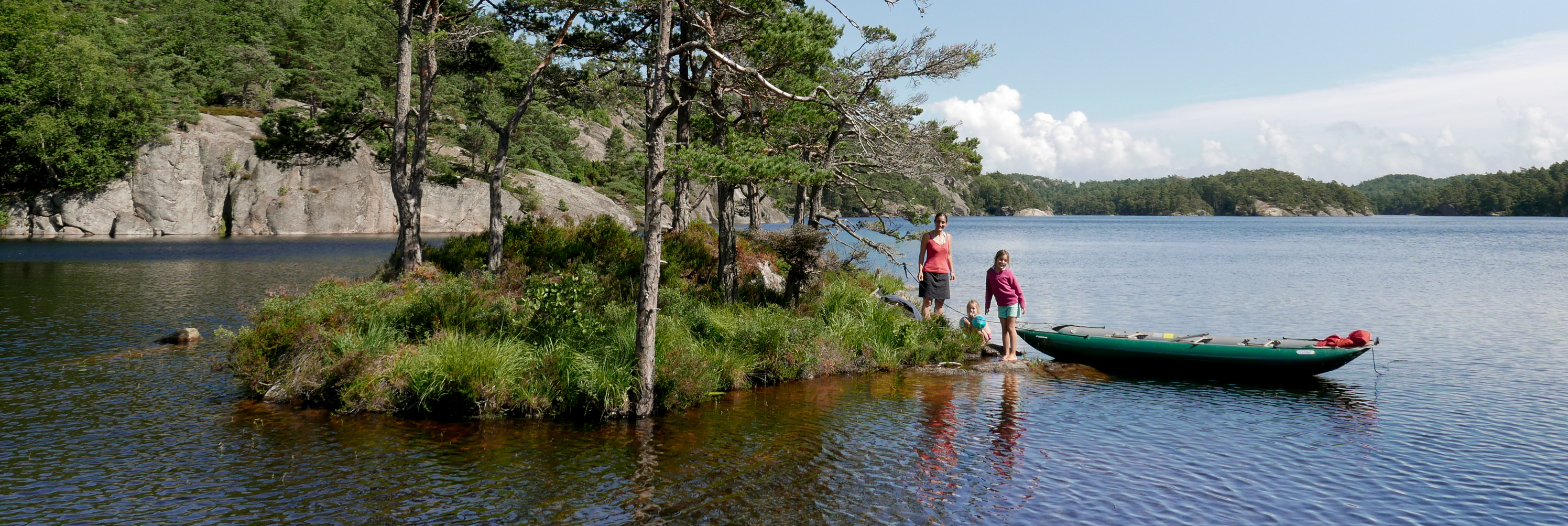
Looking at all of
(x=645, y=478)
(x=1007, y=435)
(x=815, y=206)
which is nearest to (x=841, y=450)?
(x=1007, y=435)

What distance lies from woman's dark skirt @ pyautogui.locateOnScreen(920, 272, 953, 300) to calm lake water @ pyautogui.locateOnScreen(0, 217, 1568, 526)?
2.55 metres

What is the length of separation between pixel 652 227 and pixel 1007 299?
317 inches

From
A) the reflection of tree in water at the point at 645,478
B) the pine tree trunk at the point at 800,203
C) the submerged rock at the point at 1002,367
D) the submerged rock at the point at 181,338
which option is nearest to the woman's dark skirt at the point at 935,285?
the submerged rock at the point at 1002,367

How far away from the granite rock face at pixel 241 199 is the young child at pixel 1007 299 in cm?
4213

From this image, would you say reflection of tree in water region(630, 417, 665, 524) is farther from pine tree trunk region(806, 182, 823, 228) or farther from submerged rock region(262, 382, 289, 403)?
pine tree trunk region(806, 182, 823, 228)

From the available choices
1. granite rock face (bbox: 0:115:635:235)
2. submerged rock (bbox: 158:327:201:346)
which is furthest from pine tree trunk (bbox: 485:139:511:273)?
granite rock face (bbox: 0:115:635:235)

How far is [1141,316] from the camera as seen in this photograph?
78.3ft

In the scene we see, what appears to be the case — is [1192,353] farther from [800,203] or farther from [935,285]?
[800,203]

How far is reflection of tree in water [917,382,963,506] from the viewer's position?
29.9 feet

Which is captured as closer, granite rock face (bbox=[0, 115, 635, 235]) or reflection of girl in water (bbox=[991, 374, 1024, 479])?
reflection of girl in water (bbox=[991, 374, 1024, 479])

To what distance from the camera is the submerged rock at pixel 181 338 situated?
1759 cm

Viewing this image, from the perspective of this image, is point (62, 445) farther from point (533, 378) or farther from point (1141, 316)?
point (1141, 316)

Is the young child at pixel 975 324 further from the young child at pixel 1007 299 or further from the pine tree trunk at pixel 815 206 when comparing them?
the pine tree trunk at pixel 815 206

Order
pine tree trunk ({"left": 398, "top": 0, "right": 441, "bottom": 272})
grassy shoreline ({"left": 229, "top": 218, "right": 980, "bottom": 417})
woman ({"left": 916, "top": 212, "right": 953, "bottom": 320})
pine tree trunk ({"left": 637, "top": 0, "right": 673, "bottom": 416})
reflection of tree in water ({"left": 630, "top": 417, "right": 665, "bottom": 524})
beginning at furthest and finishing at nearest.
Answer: pine tree trunk ({"left": 398, "top": 0, "right": 441, "bottom": 272}) → woman ({"left": 916, "top": 212, "right": 953, "bottom": 320}) → grassy shoreline ({"left": 229, "top": 218, "right": 980, "bottom": 417}) → pine tree trunk ({"left": 637, "top": 0, "right": 673, "bottom": 416}) → reflection of tree in water ({"left": 630, "top": 417, "right": 665, "bottom": 524})
